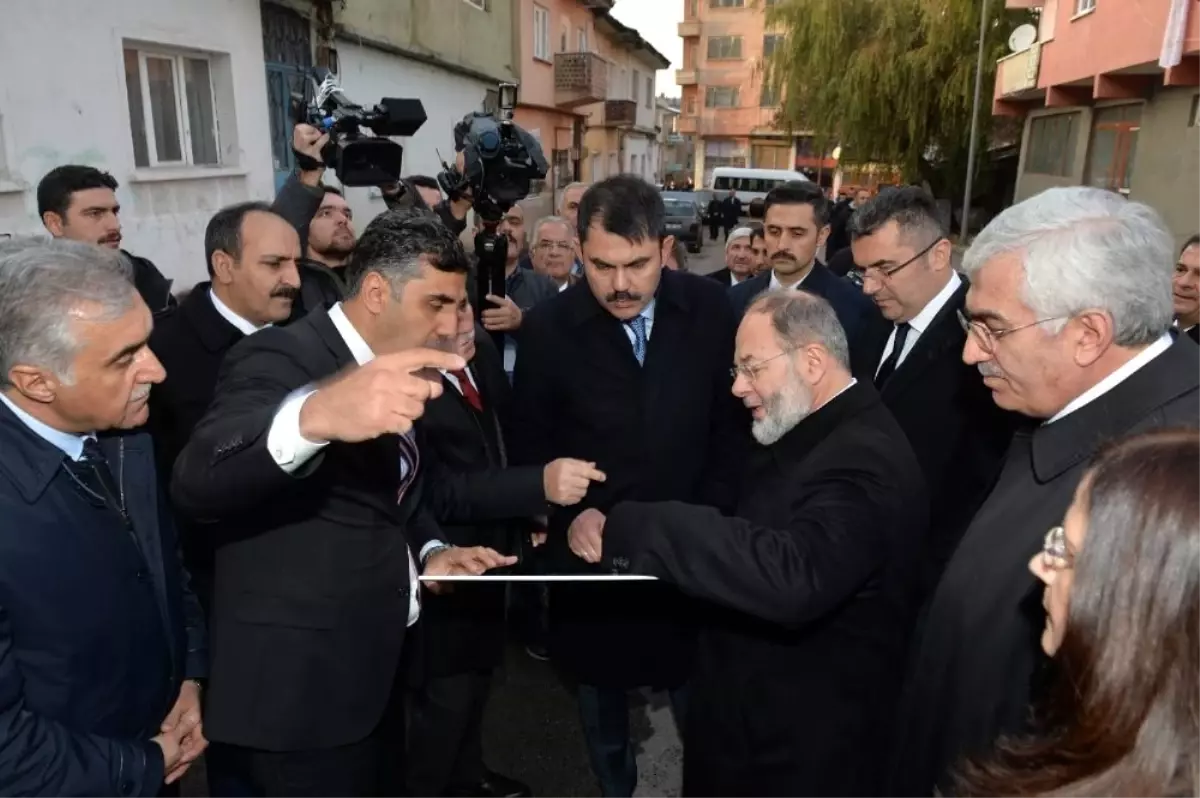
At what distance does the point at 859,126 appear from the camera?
845 inches

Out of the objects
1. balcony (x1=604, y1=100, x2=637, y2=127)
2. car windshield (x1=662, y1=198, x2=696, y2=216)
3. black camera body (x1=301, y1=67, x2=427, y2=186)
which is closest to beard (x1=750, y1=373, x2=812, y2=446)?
black camera body (x1=301, y1=67, x2=427, y2=186)

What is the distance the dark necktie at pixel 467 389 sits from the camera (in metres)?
2.81

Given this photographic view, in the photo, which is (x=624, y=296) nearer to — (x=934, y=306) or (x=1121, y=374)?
(x=934, y=306)

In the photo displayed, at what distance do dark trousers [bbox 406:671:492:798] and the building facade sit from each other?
500 centimetres

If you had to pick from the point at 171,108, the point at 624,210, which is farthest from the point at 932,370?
the point at 171,108

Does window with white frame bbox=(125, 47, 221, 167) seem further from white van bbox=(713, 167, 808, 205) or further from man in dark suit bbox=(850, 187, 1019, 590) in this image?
white van bbox=(713, 167, 808, 205)

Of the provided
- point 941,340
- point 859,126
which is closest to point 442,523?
point 941,340

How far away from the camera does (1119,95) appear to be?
13.9 meters

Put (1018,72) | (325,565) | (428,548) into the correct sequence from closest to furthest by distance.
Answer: (325,565) → (428,548) → (1018,72)

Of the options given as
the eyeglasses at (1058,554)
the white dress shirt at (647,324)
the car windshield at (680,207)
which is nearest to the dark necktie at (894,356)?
the white dress shirt at (647,324)

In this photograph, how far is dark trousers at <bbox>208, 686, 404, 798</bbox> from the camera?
197 cm

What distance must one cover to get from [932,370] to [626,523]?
143 centimetres

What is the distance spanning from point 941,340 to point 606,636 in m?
1.60

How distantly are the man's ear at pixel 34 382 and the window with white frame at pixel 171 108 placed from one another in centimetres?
655
